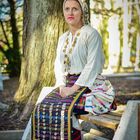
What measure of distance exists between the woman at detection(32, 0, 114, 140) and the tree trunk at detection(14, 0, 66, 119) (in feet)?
4.30

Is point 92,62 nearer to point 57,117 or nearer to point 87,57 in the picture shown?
point 87,57

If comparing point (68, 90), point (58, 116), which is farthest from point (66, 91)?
point (58, 116)

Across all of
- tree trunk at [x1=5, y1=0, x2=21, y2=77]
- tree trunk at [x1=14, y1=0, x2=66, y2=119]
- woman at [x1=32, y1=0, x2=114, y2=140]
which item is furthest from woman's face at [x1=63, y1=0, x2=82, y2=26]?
tree trunk at [x1=5, y1=0, x2=21, y2=77]

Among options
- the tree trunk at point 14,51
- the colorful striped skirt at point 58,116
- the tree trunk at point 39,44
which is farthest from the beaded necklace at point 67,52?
the tree trunk at point 14,51

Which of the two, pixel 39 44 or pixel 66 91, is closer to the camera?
pixel 66 91

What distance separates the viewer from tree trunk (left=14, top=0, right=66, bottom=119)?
195 inches

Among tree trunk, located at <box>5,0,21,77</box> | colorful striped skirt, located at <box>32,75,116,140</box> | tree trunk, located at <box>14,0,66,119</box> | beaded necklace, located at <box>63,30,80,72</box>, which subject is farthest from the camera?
tree trunk, located at <box>5,0,21,77</box>

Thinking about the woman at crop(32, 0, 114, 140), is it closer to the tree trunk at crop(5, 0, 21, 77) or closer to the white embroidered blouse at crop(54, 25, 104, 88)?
the white embroidered blouse at crop(54, 25, 104, 88)

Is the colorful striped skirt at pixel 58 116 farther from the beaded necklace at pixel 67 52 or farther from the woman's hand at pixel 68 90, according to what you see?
the beaded necklace at pixel 67 52

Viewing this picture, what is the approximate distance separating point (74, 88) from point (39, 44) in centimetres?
167

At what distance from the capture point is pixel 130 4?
1569 cm

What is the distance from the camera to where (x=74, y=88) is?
3.49 m

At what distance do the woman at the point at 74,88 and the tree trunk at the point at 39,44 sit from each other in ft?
4.30

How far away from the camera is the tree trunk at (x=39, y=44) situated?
4953 mm
